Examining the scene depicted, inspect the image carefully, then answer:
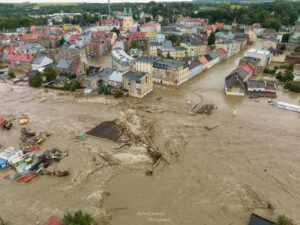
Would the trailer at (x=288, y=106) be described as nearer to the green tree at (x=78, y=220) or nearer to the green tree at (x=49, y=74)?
the green tree at (x=78, y=220)

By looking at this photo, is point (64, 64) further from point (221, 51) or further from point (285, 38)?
point (285, 38)

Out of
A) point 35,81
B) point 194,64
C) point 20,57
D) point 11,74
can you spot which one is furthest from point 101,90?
point 20,57

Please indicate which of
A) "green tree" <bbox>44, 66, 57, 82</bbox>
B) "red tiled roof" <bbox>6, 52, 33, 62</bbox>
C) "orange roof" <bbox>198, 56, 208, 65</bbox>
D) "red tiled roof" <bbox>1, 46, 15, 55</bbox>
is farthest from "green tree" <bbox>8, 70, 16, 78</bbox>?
"orange roof" <bbox>198, 56, 208, 65</bbox>

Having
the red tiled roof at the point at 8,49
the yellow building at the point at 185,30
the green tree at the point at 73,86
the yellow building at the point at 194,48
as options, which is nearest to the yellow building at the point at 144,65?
the green tree at the point at 73,86

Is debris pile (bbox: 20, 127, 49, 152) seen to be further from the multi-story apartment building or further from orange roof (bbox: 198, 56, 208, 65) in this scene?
orange roof (bbox: 198, 56, 208, 65)

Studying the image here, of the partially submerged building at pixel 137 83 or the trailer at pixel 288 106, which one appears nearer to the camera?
the trailer at pixel 288 106

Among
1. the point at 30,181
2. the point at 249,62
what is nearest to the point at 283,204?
the point at 30,181
